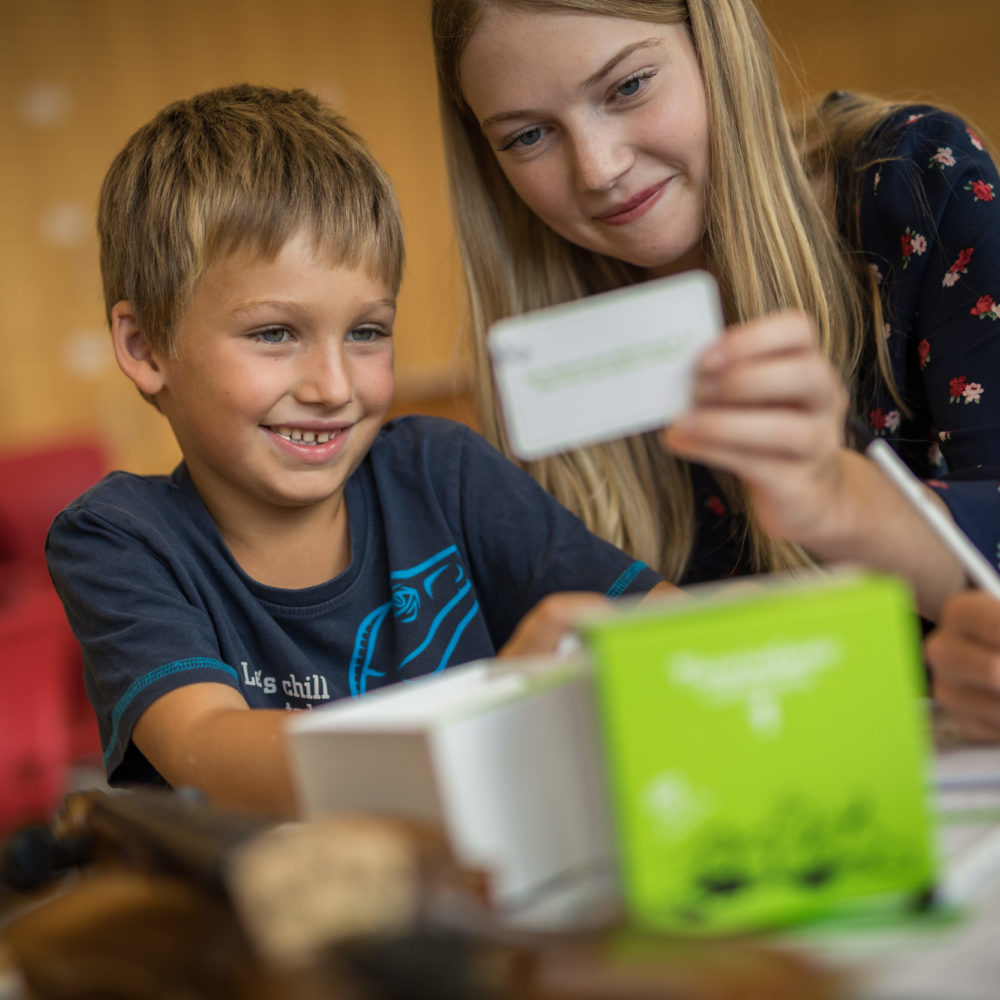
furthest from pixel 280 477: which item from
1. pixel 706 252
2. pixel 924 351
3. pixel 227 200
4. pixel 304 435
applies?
pixel 924 351

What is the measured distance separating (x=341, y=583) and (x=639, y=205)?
1.87 feet

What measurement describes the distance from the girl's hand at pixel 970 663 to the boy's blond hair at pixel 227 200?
72cm

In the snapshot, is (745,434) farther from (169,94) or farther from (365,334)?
(169,94)

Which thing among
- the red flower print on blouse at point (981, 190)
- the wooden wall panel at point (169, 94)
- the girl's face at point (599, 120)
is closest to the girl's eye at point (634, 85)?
the girl's face at point (599, 120)

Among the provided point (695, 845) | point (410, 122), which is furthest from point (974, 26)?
point (695, 845)

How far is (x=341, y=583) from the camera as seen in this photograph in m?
1.25

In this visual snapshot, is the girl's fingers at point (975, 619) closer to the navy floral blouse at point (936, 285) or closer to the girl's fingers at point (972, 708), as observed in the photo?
the girl's fingers at point (972, 708)

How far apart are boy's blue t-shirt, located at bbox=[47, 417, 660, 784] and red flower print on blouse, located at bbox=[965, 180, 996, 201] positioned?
1.95 feet

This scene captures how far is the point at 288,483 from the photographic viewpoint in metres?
1.22

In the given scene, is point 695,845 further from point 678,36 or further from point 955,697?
point 678,36

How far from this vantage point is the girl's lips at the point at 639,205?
140 cm

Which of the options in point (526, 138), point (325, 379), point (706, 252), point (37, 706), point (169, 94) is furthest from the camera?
point (169, 94)

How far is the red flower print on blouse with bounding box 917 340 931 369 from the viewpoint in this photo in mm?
1383

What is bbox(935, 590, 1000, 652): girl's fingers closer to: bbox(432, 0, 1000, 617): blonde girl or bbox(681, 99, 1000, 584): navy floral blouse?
bbox(432, 0, 1000, 617): blonde girl
